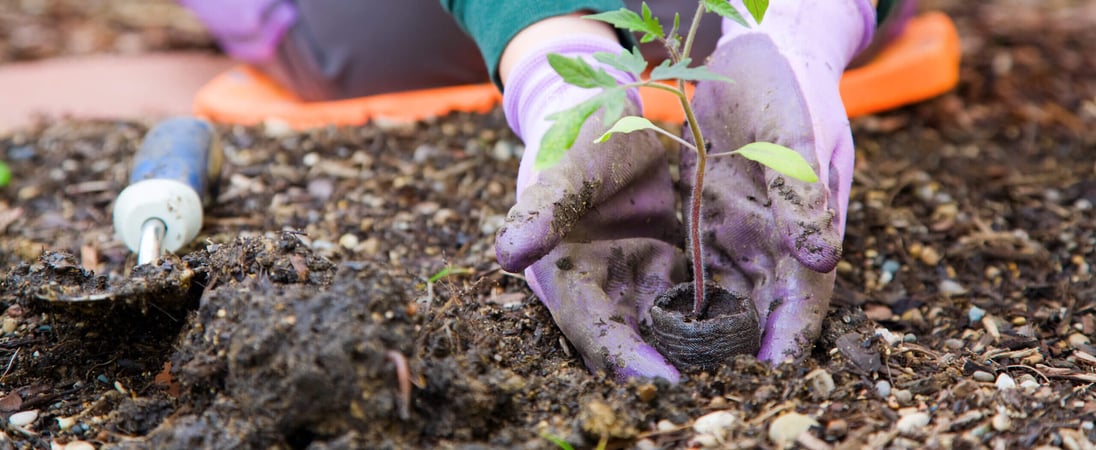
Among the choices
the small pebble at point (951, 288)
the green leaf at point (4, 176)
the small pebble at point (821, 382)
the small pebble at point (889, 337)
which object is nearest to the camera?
the small pebble at point (821, 382)

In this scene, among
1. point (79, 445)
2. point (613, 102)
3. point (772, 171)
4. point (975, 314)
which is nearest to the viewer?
point (613, 102)

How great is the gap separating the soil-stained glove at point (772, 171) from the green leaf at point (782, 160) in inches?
7.1

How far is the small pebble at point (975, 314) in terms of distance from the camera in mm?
1580

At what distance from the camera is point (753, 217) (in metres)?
1.48

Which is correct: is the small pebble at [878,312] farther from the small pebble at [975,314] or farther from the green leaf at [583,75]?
the green leaf at [583,75]

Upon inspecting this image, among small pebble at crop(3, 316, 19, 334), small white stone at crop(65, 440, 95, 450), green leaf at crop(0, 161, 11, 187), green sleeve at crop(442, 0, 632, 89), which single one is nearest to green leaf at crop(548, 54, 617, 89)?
green sleeve at crop(442, 0, 632, 89)

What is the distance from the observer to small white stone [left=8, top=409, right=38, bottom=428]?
128cm

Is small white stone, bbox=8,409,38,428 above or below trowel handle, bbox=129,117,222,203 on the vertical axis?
above

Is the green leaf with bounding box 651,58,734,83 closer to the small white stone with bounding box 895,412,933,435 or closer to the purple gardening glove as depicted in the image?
the small white stone with bounding box 895,412,933,435

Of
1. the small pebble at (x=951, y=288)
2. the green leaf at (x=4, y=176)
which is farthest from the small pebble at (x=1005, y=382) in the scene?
the green leaf at (x=4, y=176)

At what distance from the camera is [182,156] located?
6.09ft

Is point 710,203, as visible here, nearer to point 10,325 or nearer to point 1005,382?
point 1005,382

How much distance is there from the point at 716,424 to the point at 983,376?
0.44 metres

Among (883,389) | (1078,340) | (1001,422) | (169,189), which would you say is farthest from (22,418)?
(1078,340)
